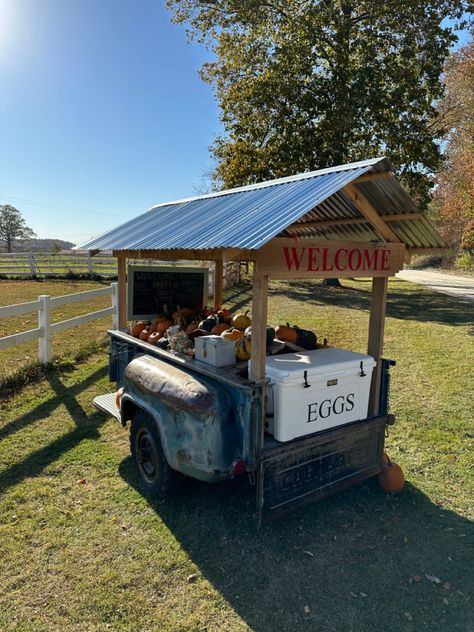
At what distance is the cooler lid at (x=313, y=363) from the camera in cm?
344

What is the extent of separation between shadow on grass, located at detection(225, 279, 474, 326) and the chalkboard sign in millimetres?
7599

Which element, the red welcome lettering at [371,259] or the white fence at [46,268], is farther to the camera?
the white fence at [46,268]

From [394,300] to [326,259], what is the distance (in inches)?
A: 593

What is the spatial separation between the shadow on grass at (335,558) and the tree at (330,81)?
15.3 meters

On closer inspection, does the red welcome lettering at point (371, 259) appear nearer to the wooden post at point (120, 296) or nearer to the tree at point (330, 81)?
the wooden post at point (120, 296)

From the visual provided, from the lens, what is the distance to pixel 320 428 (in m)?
3.73

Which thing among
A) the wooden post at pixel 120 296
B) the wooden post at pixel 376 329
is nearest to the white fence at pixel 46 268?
the wooden post at pixel 120 296

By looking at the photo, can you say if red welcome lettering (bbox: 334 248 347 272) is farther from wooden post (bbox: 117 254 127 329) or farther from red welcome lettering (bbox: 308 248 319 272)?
wooden post (bbox: 117 254 127 329)

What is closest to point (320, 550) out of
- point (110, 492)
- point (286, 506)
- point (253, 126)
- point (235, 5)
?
point (286, 506)

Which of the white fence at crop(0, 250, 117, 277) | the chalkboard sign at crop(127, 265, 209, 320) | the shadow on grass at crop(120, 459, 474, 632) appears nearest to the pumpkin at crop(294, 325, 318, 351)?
the shadow on grass at crop(120, 459, 474, 632)

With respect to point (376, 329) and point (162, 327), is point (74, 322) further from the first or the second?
point (376, 329)

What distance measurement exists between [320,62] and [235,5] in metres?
4.03

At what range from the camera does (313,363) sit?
366cm

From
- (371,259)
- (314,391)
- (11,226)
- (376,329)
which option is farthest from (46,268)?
(11,226)
